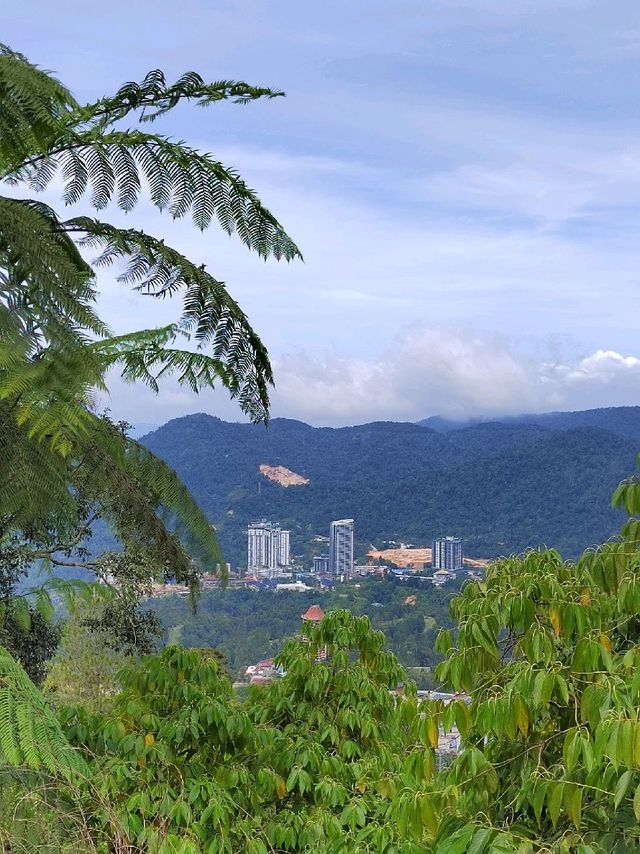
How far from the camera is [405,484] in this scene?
55.0 metres

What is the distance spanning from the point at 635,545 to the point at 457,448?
60.7 metres

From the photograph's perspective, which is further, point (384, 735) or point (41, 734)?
point (384, 735)

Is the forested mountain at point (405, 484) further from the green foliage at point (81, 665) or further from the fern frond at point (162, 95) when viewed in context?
the fern frond at point (162, 95)

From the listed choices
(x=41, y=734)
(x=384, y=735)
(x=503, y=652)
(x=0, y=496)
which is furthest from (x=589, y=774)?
(x=0, y=496)

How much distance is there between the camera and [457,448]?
6338cm

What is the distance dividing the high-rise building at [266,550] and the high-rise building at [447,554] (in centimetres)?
668

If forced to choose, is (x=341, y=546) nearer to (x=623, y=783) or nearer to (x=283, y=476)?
(x=283, y=476)

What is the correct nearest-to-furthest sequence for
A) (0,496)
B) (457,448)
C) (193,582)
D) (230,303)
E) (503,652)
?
(503,652) < (0,496) < (230,303) < (193,582) < (457,448)

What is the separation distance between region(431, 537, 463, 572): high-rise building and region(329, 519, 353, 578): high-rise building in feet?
12.6

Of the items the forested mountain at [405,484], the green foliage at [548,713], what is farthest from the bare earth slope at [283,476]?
the green foliage at [548,713]

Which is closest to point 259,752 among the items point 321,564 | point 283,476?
point 321,564

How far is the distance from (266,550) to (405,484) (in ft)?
49.1

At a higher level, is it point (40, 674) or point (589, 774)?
point (589, 774)

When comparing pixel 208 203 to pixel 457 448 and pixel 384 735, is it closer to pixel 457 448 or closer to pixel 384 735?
pixel 384 735
